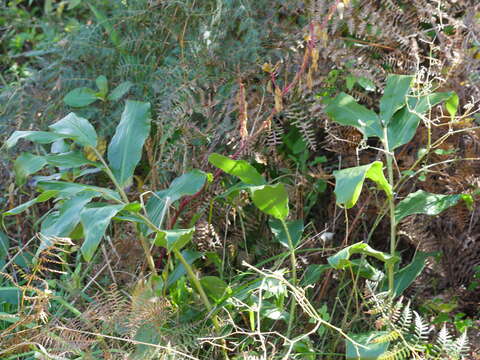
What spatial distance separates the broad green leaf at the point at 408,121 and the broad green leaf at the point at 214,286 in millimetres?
530

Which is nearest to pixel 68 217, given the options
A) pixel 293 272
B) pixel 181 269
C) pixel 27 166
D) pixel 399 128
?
pixel 27 166

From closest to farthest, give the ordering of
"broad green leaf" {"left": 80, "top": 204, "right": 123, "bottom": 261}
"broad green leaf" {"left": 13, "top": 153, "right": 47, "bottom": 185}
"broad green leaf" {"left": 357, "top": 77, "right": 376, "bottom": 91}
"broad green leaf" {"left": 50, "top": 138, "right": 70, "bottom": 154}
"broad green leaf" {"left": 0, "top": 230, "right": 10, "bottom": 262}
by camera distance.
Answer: "broad green leaf" {"left": 80, "top": 204, "right": 123, "bottom": 261}
"broad green leaf" {"left": 13, "top": 153, "right": 47, "bottom": 185}
"broad green leaf" {"left": 357, "top": 77, "right": 376, "bottom": 91}
"broad green leaf" {"left": 50, "top": 138, "right": 70, "bottom": 154}
"broad green leaf" {"left": 0, "top": 230, "right": 10, "bottom": 262}

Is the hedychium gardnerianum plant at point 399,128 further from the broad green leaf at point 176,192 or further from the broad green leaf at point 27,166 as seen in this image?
the broad green leaf at point 27,166

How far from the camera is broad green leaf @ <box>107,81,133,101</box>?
218 centimetres

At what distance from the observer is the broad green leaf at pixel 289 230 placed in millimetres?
1814

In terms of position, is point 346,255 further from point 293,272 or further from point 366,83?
point 366,83

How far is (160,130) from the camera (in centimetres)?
208

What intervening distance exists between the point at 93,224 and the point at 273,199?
0.46 meters

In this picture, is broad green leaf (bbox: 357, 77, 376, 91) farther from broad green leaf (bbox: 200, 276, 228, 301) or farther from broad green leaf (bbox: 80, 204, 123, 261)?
broad green leaf (bbox: 80, 204, 123, 261)

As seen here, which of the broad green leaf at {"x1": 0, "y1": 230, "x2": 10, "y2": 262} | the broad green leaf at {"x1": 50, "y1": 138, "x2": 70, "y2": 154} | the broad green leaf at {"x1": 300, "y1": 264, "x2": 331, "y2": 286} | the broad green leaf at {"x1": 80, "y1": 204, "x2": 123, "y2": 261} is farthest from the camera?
the broad green leaf at {"x1": 0, "y1": 230, "x2": 10, "y2": 262}

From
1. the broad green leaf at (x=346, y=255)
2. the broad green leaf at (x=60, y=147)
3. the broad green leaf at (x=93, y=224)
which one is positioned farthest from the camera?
the broad green leaf at (x=60, y=147)

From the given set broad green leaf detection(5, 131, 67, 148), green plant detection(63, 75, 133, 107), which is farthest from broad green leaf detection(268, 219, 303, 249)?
green plant detection(63, 75, 133, 107)

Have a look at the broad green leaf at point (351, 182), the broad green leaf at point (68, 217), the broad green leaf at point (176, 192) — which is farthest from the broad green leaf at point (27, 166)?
the broad green leaf at point (351, 182)

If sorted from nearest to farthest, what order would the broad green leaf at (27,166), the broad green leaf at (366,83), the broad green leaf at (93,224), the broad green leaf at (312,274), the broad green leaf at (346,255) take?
the broad green leaf at (93,224) → the broad green leaf at (346,255) → the broad green leaf at (27,166) → the broad green leaf at (312,274) → the broad green leaf at (366,83)
